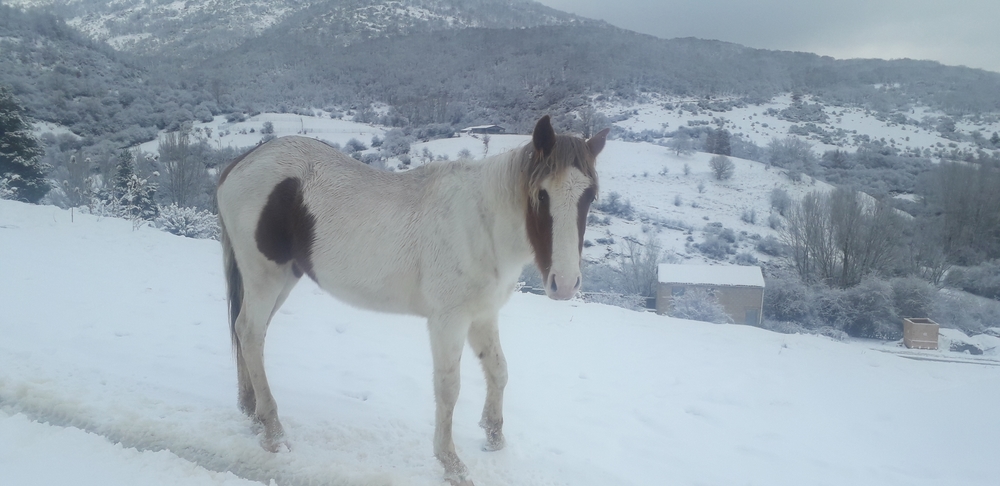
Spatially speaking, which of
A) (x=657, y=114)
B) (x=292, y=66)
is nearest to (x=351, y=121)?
(x=292, y=66)

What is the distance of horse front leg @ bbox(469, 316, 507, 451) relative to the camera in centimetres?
241

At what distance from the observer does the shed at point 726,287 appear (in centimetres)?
716

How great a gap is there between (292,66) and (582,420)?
9.80m

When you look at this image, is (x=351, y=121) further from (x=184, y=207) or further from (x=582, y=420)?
(x=582, y=420)

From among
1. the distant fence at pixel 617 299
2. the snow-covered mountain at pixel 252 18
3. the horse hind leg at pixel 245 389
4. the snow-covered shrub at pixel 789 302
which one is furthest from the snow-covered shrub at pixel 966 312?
the snow-covered mountain at pixel 252 18

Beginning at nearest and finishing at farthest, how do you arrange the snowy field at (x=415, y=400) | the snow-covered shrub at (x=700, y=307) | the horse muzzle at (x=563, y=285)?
the horse muzzle at (x=563, y=285), the snowy field at (x=415, y=400), the snow-covered shrub at (x=700, y=307)

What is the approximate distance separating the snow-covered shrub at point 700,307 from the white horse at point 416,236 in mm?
5447

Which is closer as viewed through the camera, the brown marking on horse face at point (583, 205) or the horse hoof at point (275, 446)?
the brown marking on horse face at point (583, 205)

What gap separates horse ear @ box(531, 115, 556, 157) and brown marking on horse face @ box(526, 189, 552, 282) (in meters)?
0.17

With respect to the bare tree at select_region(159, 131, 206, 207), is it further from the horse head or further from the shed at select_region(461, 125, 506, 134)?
the horse head

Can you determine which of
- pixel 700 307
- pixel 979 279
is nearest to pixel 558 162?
pixel 700 307

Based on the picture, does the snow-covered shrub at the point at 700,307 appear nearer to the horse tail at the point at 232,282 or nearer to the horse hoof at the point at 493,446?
the horse hoof at the point at 493,446

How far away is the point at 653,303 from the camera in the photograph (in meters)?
8.18

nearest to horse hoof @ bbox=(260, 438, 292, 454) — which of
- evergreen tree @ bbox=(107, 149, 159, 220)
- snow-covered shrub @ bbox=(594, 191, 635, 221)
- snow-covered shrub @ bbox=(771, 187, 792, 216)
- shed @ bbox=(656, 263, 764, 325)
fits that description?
shed @ bbox=(656, 263, 764, 325)
